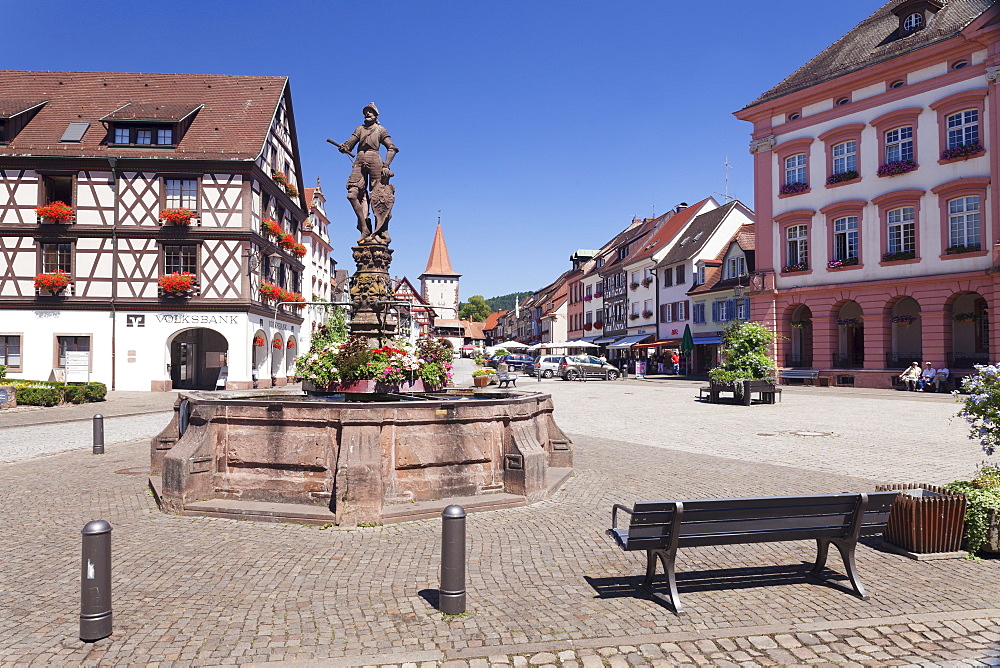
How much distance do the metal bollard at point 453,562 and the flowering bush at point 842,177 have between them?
3358 cm

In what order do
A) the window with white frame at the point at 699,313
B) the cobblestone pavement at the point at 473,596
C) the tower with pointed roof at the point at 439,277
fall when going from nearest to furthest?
1. the cobblestone pavement at the point at 473,596
2. the window with white frame at the point at 699,313
3. the tower with pointed roof at the point at 439,277

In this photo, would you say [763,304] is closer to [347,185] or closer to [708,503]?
[347,185]

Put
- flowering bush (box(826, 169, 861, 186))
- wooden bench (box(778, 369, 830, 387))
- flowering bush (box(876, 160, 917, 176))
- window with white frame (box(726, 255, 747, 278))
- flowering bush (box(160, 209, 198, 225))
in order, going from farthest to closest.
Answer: window with white frame (box(726, 255, 747, 278)) → wooden bench (box(778, 369, 830, 387)) → flowering bush (box(826, 169, 861, 186)) → flowering bush (box(876, 160, 917, 176)) → flowering bush (box(160, 209, 198, 225))

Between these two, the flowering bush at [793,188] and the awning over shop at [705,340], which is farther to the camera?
the awning over shop at [705,340]

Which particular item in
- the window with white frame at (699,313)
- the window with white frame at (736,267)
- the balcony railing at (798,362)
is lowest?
the balcony railing at (798,362)

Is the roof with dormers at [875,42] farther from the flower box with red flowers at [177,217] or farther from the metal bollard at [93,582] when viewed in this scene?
the metal bollard at [93,582]

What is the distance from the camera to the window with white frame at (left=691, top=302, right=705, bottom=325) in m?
45.5

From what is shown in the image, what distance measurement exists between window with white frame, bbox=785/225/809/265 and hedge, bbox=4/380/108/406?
3144 centimetres

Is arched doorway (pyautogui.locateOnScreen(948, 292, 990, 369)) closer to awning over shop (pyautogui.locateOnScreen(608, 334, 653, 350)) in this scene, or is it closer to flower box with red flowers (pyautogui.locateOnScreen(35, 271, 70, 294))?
awning over shop (pyautogui.locateOnScreen(608, 334, 653, 350))

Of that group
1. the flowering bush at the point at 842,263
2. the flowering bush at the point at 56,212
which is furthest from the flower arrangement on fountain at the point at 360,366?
the flowering bush at the point at 842,263

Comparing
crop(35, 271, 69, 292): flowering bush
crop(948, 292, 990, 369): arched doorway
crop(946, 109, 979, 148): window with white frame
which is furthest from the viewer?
crop(35, 271, 69, 292): flowering bush

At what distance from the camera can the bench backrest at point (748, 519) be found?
477 cm

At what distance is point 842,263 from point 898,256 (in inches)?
103

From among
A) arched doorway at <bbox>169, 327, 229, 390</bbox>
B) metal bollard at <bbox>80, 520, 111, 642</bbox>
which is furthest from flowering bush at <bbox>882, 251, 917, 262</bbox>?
metal bollard at <bbox>80, 520, 111, 642</bbox>
